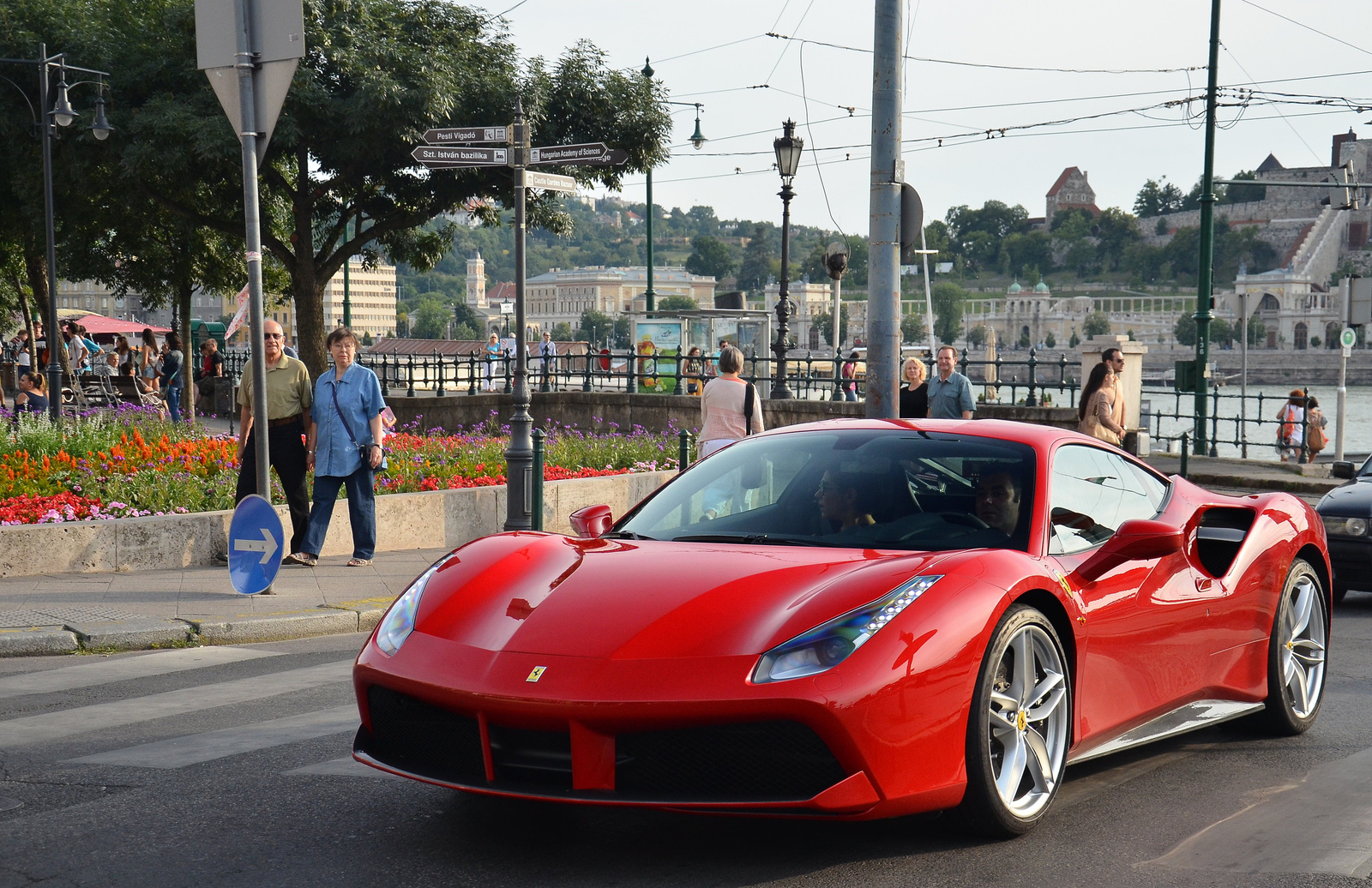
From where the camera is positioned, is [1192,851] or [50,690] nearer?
[1192,851]

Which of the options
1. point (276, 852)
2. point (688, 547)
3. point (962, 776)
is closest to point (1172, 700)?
point (962, 776)

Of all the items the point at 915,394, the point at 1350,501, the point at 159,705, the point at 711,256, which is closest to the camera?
the point at 159,705

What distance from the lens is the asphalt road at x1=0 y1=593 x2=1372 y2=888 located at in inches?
148

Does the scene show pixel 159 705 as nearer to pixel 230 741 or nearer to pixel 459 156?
pixel 230 741

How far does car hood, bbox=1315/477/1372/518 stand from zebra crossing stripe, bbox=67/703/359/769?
7508 mm

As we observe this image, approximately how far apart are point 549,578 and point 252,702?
8.78 ft

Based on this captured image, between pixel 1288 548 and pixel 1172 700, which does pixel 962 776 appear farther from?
pixel 1288 548

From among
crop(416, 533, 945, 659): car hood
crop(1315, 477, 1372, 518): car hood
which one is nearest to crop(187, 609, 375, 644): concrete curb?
crop(416, 533, 945, 659): car hood

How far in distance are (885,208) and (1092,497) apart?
22.2ft

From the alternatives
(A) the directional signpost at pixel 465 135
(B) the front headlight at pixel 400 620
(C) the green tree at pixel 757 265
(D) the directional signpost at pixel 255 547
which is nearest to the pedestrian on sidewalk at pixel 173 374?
(A) the directional signpost at pixel 465 135

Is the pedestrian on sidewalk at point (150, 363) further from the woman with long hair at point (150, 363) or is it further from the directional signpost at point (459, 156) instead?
the directional signpost at point (459, 156)

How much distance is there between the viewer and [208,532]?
10344 millimetres

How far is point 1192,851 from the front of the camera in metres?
4.01

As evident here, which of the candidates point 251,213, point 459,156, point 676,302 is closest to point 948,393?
point 459,156
